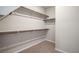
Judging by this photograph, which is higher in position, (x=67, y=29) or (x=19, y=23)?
(x=19, y=23)

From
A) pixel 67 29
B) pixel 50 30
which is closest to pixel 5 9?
pixel 50 30

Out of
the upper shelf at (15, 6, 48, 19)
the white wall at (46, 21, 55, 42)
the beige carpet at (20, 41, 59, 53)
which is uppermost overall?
the upper shelf at (15, 6, 48, 19)

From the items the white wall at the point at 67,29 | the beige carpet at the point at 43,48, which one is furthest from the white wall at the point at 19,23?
the white wall at the point at 67,29

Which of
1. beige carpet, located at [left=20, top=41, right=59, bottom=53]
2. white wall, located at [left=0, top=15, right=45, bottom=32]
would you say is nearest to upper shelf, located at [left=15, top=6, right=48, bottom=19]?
white wall, located at [left=0, top=15, right=45, bottom=32]

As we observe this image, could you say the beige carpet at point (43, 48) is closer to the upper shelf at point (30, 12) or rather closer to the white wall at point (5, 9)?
the upper shelf at point (30, 12)

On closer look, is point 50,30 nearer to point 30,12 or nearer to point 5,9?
point 30,12

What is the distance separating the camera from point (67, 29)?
167cm

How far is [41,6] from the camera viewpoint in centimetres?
138

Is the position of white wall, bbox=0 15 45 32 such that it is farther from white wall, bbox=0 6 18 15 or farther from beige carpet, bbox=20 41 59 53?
beige carpet, bbox=20 41 59 53

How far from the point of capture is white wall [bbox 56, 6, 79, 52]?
1.50 meters

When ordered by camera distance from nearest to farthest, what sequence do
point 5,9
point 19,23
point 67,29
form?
point 5,9 < point 19,23 < point 67,29

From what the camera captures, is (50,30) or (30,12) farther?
(50,30)

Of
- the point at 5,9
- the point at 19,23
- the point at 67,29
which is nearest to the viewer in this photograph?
the point at 5,9

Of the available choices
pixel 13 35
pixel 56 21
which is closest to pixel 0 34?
pixel 13 35
